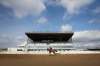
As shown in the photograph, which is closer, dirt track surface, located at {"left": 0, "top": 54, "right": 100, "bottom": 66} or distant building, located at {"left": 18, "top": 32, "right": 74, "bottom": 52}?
dirt track surface, located at {"left": 0, "top": 54, "right": 100, "bottom": 66}

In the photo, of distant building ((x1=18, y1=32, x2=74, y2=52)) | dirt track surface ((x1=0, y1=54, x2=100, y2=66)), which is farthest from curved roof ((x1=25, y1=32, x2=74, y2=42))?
dirt track surface ((x1=0, y1=54, x2=100, y2=66))

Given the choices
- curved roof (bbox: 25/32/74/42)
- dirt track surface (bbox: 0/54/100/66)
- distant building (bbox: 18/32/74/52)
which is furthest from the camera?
curved roof (bbox: 25/32/74/42)

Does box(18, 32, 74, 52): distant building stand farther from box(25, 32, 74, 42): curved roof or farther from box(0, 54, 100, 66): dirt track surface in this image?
box(0, 54, 100, 66): dirt track surface

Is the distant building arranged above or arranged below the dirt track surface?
above

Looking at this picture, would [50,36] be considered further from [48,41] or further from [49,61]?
[49,61]

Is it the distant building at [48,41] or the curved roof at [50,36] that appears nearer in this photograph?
the distant building at [48,41]

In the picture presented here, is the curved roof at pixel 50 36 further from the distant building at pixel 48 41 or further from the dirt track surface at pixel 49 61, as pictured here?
the dirt track surface at pixel 49 61

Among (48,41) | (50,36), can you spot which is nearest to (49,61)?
(50,36)

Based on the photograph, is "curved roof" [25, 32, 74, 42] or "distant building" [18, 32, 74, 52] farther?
"curved roof" [25, 32, 74, 42]

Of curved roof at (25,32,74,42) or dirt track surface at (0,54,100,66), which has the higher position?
curved roof at (25,32,74,42)

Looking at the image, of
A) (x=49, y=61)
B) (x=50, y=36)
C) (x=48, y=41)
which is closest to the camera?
(x=49, y=61)

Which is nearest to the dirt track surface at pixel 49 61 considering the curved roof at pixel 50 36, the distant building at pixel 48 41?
the distant building at pixel 48 41

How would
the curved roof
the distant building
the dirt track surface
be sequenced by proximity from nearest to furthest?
the dirt track surface
the distant building
the curved roof

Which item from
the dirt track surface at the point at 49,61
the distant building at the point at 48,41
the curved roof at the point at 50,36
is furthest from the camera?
the curved roof at the point at 50,36
